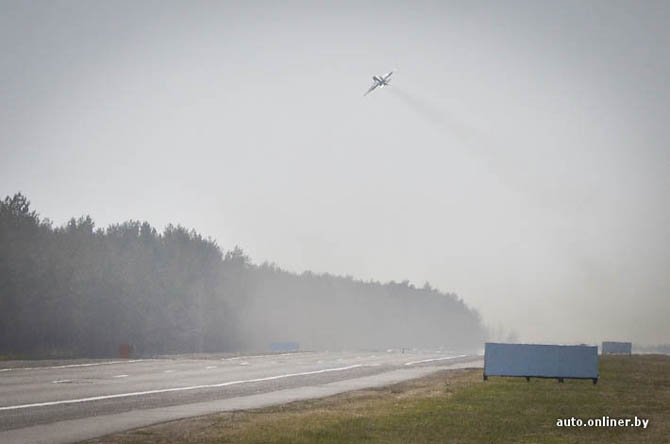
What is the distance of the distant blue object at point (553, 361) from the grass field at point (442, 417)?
117 inches

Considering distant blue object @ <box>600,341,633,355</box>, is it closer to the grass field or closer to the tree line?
the tree line

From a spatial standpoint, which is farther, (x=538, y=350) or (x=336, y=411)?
(x=538, y=350)

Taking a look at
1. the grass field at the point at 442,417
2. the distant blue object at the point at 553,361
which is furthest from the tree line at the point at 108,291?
the grass field at the point at 442,417

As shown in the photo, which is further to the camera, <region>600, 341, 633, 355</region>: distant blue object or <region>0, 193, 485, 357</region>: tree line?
<region>600, 341, 633, 355</region>: distant blue object

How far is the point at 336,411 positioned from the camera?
26688mm

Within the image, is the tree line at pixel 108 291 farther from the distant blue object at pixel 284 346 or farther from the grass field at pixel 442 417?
the grass field at pixel 442 417

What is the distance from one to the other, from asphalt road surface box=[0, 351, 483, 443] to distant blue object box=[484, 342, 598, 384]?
6160 millimetres

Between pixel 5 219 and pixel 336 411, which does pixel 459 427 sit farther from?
pixel 5 219

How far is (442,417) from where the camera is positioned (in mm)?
24859

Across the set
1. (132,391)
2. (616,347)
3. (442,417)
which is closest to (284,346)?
(616,347)

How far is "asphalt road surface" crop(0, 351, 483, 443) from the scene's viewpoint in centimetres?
2175

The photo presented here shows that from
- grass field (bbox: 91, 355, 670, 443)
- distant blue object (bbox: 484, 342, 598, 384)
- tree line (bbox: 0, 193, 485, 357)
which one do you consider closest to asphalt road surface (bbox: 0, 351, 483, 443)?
grass field (bbox: 91, 355, 670, 443)

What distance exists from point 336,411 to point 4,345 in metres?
71.2

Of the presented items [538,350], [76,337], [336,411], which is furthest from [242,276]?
[336,411]
